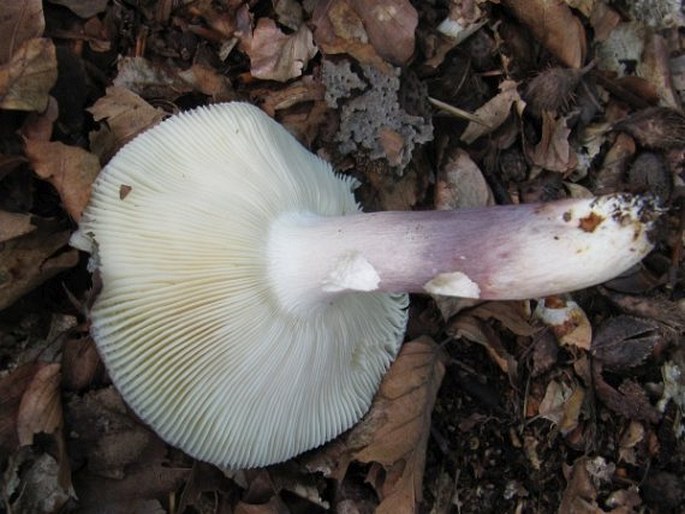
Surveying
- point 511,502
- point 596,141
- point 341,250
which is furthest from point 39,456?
point 596,141

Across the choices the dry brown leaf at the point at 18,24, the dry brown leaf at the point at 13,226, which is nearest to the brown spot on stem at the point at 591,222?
the dry brown leaf at the point at 13,226

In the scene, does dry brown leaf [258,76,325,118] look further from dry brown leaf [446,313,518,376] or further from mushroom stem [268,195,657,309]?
dry brown leaf [446,313,518,376]

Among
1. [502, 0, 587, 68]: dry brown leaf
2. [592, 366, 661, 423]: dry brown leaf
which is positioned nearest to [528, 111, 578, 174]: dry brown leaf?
[502, 0, 587, 68]: dry brown leaf

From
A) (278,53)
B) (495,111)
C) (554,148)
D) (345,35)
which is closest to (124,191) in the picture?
(278,53)

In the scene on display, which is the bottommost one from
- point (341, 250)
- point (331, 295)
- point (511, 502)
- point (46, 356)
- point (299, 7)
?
point (511, 502)

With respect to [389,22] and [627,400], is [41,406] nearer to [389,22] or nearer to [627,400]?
[389,22]

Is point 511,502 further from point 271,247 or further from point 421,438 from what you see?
point 271,247
